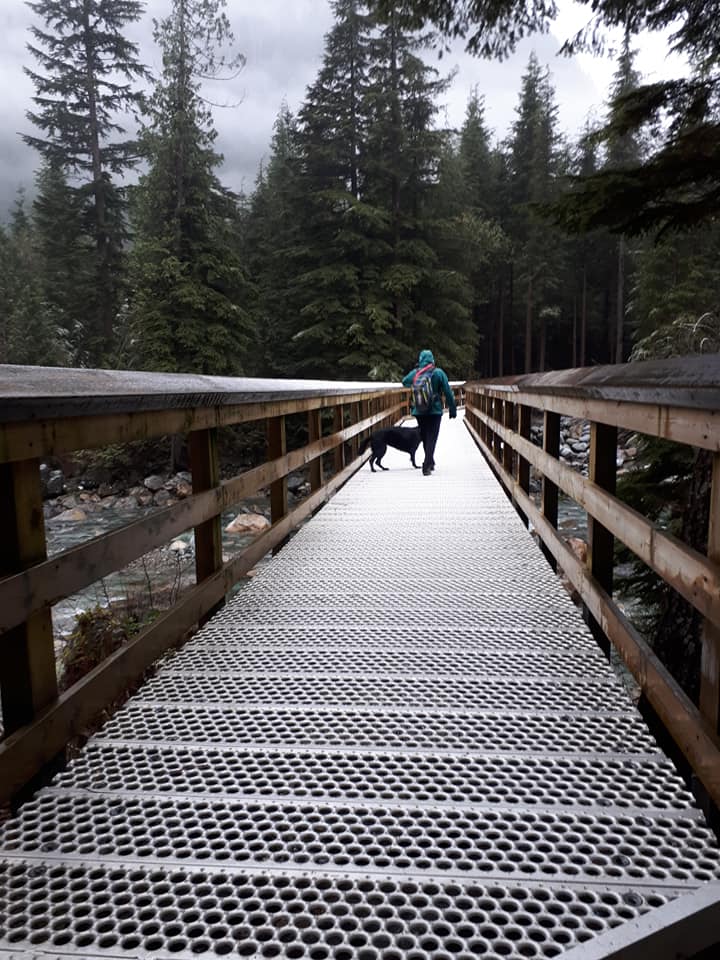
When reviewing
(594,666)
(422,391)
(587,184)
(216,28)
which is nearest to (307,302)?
(216,28)

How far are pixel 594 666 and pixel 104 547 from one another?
196 centimetres

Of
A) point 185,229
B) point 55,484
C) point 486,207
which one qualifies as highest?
point 486,207

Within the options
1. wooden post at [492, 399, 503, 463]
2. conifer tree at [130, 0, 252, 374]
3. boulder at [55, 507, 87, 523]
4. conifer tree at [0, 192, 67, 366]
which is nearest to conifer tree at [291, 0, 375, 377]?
conifer tree at [130, 0, 252, 374]

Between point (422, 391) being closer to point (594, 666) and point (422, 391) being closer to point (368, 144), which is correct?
point (594, 666)

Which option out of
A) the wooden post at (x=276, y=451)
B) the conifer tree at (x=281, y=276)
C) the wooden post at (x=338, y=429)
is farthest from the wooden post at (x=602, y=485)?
the conifer tree at (x=281, y=276)

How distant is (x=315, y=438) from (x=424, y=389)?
321 cm

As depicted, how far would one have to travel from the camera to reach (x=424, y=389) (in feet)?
29.5

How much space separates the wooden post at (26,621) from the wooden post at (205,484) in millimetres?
1257

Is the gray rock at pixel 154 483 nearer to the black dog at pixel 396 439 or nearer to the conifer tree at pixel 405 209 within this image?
the conifer tree at pixel 405 209

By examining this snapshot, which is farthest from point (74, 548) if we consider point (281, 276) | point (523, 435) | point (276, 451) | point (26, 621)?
point (281, 276)

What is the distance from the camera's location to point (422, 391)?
29.6 feet

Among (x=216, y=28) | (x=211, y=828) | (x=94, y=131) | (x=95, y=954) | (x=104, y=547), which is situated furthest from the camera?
(x=94, y=131)

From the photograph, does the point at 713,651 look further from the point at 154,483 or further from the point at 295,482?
the point at 154,483

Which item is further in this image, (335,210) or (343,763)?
(335,210)
